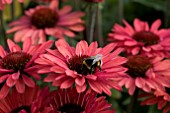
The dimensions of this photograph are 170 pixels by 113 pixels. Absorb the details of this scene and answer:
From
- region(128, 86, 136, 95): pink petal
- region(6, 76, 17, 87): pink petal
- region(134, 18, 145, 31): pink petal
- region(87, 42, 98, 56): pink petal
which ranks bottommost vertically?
region(128, 86, 136, 95): pink petal

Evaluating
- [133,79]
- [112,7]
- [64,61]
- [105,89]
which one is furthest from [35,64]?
[112,7]

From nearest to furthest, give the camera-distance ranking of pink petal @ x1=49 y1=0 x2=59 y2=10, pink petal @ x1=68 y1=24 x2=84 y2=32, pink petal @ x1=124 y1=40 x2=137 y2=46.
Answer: pink petal @ x1=124 y1=40 x2=137 y2=46 < pink petal @ x1=68 y1=24 x2=84 y2=32 < pink petal @ x1=49 y1=0 x2=59 y2=10

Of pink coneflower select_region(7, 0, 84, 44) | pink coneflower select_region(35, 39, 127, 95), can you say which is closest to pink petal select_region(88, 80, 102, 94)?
pink coneflower select_region(35, 39, 127, 95)

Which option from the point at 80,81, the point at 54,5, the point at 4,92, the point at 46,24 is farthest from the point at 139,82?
the point at 54,5

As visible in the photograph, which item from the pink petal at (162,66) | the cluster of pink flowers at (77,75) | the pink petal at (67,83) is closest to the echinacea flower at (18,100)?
the cluster of pink flowers at (77,75)

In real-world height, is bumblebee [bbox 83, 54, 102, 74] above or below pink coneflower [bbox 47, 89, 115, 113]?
above

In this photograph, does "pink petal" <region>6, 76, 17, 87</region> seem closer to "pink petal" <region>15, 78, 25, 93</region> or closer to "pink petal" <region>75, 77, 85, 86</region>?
"pink petal" <region>15, 78, 25, 93</region>

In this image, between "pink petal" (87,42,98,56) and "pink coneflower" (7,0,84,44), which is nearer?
"pink petal" (87,42,98,56)
